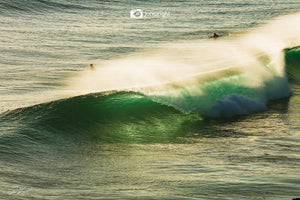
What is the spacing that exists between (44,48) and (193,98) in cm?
954

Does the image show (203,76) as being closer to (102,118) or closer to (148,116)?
(148,116)

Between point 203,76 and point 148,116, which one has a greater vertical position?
point 203,76

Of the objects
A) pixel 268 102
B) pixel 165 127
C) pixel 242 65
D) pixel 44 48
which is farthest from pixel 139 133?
pixel 44 48

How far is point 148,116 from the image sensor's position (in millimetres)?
11430

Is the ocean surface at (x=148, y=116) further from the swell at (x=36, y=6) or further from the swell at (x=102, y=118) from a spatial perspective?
the swell at (x=36, y=6)

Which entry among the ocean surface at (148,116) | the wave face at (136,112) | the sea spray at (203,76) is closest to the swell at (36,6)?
the ocean surface at (148,116)

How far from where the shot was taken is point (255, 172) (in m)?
7.43

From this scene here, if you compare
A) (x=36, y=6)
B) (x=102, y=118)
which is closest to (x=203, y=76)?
(x=102, y=118)

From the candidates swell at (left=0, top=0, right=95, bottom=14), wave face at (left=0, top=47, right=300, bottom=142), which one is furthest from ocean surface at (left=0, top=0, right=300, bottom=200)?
swell at (left=0, top=0, right=95, bottom=14)

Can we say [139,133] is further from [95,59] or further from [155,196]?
[95,59]

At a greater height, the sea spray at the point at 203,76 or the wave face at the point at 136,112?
the sea spray at the point at 203,76

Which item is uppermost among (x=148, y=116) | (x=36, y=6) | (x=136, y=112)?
(x=36, y=6)

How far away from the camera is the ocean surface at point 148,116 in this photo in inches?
277

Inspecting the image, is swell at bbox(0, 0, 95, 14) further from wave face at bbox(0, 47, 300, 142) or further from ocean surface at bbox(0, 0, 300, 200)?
wave face at bbox(0, 47, 300, 142)
